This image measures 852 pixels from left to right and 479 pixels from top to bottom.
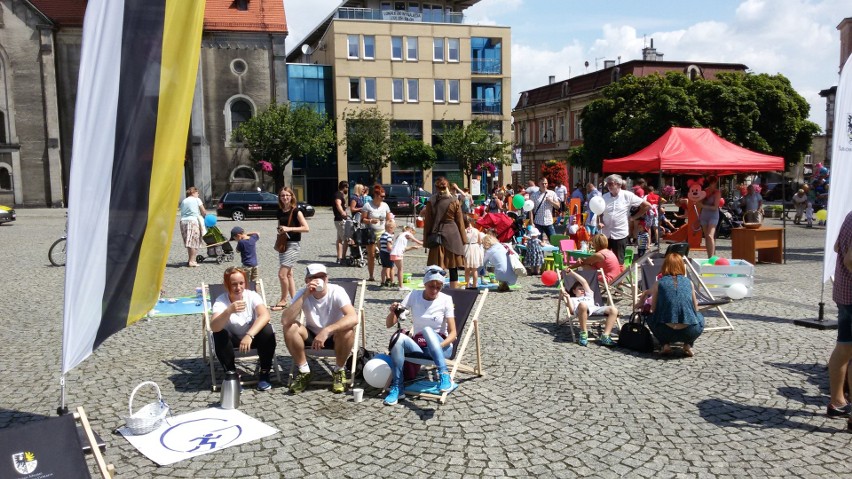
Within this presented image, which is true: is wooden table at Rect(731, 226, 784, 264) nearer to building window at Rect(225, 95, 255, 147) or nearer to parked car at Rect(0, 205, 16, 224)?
parked car at Rect(0, 205, 16, 224)

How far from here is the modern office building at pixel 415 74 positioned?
49.9 meters

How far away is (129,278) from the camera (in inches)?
161

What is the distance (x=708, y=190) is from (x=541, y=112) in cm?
5588

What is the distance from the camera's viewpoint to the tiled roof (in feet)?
143

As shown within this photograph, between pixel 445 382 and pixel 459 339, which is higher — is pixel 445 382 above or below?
below

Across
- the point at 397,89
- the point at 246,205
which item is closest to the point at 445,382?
the point at 246,205

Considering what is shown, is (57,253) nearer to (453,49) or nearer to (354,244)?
(354,244)

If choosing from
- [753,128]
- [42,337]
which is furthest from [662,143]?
[753,128]

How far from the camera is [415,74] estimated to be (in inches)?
2015

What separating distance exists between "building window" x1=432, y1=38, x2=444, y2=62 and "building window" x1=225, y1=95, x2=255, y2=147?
47.3 feet

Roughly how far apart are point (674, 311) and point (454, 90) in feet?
154

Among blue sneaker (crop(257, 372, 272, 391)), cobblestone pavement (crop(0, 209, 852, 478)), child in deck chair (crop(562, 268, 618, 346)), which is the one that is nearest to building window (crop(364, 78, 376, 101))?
cobblestone pavement (crop(0, 209, 852, 478))

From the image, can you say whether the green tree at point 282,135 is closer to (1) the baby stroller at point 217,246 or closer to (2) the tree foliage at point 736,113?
(2) the tree foliage at point 736,113

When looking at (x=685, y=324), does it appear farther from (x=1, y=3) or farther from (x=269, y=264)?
(x=1, y=3)
